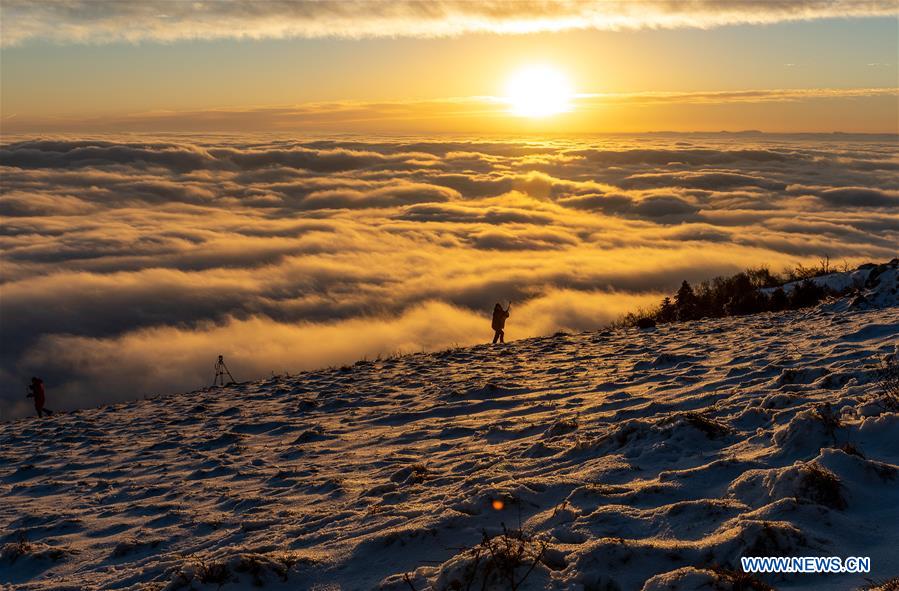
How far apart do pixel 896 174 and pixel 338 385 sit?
202 m

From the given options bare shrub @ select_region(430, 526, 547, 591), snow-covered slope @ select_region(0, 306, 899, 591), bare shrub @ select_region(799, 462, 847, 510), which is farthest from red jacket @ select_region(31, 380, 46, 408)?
bare shrub @ select_region(799, 462, 847, 510)

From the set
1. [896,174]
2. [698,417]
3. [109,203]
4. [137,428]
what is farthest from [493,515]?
[896,174]

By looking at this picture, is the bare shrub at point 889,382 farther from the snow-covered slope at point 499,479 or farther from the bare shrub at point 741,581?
the bare shrub at point 741,581

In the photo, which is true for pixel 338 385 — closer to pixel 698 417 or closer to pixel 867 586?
pixel 698 417

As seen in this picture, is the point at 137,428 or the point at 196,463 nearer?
the point at 196,463

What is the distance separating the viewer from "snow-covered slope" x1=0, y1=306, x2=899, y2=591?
392cm

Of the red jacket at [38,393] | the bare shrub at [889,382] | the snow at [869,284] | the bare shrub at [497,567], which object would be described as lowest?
the red jacket at [38,393]

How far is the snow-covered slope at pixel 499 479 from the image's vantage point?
392 cm

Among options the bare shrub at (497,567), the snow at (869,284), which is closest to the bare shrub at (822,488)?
the bare shrub at (497,567)

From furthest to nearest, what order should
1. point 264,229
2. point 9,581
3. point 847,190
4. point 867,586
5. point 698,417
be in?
point 847,190
point 264,229
point 698,417
point 9,581
point 867,586

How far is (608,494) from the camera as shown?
4844mm

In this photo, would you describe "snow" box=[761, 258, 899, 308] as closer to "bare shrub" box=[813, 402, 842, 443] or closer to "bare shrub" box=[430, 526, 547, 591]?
"bare shrub" box=[813, 402, 842, 443]

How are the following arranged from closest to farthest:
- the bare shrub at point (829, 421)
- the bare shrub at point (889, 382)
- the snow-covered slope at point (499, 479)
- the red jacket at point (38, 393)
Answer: the snow-covered slope at point (499, 479), the bare shrub at point (829, 421), the bare shrub at point (889, 382), the red jacket at point (38, 393)

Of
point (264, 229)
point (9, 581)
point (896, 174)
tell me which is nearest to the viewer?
point (9, 581)
